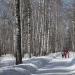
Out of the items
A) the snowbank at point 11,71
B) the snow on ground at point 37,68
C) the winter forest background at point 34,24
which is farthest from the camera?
the winter forest background at point 34,24

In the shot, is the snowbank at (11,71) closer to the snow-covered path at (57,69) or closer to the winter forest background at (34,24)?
the snow-covered path at (57,69)

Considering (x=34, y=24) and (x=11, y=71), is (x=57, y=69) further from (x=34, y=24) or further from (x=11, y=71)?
(x=34, y=24)

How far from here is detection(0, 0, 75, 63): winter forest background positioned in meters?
36.9

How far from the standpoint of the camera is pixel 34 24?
59.4m

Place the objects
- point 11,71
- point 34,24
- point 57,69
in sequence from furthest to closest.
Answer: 1. point 34,24
2. point 57,69
3. point 11,71

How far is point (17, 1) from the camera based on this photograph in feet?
65.3

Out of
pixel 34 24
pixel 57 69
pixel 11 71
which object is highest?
pixel 34 24

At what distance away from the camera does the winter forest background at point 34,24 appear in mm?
36900

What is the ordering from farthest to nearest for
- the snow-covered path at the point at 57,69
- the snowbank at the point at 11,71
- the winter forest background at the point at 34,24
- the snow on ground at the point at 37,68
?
the winter forest background at the point at 34,24 < the snow-covered path at the point at 57,69 < the snow on ground at the point at 37,68 < the snowbank at the point at 11,71

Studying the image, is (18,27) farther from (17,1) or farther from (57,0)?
(57,0)

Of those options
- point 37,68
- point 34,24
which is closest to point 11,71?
point 37,68

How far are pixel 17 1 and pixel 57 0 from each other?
39594 mm

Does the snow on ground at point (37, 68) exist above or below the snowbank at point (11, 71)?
below

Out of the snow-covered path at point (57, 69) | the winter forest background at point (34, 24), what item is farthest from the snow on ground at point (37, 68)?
the winter forest background at point (34, 24)
